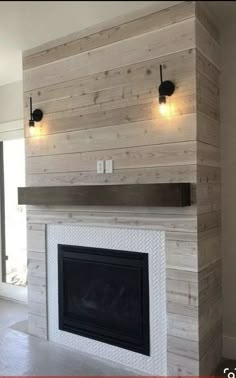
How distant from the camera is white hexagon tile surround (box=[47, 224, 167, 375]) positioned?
2268 millimetres

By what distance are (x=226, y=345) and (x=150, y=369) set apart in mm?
659

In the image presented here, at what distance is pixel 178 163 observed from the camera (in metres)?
2.16

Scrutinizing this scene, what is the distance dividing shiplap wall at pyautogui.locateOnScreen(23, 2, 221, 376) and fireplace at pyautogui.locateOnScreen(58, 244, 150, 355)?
23 centimetres

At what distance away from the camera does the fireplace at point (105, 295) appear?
2365 millimetres

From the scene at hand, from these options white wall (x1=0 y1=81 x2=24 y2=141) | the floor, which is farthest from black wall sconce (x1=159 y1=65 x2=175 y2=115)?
white wall (x1=0 y1=81 x2=24 y2=141)

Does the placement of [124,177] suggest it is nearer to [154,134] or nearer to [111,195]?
[111,195]

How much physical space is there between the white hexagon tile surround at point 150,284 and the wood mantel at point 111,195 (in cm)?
25

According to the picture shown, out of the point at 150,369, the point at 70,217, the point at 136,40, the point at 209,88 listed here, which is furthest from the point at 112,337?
the point at 136,40

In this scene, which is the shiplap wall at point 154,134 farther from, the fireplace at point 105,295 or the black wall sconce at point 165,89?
the fireplace at point 105,295

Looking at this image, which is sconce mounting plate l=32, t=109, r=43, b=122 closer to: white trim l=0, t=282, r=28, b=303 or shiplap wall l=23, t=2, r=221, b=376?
shiplap wall l=23, t=2, r=221, b=376

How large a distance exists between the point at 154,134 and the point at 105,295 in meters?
1.32

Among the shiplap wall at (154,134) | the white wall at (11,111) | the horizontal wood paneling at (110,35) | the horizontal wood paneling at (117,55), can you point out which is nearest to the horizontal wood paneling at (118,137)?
the shiplap wall at (154,134)

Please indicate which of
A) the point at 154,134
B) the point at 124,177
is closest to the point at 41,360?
the point at 124,177

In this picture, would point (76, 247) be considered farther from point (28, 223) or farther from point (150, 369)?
point (150, 369)
